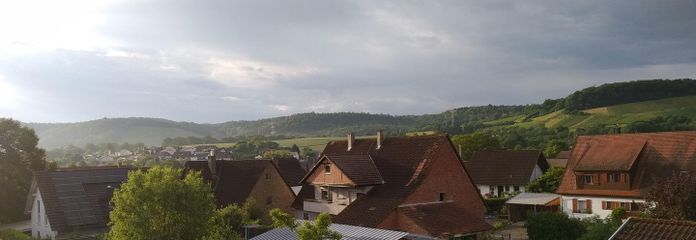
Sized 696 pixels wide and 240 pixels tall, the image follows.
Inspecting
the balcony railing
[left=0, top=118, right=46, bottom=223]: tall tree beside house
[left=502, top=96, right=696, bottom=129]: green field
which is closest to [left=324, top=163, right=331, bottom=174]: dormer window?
the balcony railing

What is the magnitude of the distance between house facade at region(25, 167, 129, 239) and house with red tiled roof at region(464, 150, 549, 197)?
136 feet

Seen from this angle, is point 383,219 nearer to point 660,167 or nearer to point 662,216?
point 662,216

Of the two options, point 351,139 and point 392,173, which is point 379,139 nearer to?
point 351,139

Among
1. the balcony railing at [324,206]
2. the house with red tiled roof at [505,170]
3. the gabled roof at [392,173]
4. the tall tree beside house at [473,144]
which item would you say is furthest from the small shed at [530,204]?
the tall tree beside house at [473,144]

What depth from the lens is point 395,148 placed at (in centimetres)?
4456

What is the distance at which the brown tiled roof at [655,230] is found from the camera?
18406 mm

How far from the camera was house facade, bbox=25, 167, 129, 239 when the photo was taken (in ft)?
153

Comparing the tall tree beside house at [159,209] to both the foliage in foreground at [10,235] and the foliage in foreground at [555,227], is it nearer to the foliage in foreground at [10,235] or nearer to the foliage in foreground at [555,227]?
the foliage in foreground at [10,235]

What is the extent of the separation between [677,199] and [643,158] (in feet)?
57.5

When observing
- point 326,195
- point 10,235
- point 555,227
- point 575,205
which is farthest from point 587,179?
point 10,235

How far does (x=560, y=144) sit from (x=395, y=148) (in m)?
64.6

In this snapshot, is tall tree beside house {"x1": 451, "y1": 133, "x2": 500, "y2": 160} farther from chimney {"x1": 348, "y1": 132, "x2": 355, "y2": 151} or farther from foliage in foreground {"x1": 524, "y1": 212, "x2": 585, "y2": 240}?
foliage in foreground {"x1": 524, "y1": 212, "x2": 585, "y2": 240}

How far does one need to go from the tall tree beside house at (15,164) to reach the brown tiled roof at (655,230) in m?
62.3

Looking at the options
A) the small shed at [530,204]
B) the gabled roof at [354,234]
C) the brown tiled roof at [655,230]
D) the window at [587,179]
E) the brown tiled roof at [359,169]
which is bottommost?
the small shed at [530,204]
